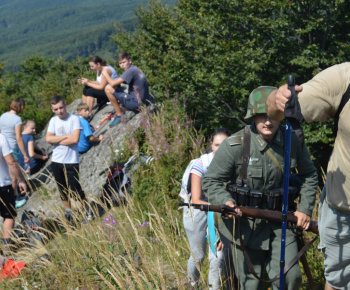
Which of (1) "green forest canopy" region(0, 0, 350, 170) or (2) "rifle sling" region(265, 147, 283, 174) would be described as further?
(1) "green forest canopy" region(0, 0, 350, 170)

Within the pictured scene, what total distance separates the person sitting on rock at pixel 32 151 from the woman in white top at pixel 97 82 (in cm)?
153

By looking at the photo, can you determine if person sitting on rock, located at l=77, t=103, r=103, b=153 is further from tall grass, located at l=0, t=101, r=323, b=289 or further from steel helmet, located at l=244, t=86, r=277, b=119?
steel helmet, located at l=244, t=86, r=277, b=119

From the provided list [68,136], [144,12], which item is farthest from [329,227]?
[144,12]

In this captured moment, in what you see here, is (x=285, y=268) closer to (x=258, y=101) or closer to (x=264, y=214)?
(x=264, y=214)

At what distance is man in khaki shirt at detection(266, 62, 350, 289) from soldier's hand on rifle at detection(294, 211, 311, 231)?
49cm

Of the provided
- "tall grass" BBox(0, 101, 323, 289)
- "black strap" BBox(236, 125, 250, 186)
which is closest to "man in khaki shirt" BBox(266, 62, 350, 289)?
"black strap" BBox(236, 125, 250, 186)

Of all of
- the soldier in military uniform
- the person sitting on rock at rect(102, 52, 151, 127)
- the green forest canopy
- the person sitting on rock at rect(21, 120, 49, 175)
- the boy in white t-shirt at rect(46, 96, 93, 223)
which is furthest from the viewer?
the green forest canopy

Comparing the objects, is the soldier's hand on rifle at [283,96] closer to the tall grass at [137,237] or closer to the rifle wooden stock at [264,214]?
the rifle wooden stock at [264,214]

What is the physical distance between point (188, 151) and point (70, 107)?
598cm

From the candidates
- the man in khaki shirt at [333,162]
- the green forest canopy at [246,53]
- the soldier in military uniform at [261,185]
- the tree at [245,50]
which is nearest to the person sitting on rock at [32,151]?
the green forest canopy at [246,53]

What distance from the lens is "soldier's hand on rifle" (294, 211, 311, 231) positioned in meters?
2.88

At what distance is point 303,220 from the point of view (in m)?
2.88

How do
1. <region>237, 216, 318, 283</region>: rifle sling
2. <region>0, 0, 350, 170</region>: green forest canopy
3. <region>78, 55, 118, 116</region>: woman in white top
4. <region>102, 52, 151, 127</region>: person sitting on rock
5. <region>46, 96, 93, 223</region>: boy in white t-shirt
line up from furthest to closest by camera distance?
<region>0, 0, 350, 170</region>: green forest canopy
<region>78, 55, 118, 116</region>: woman in white top
<region>102, 52, 151, 127</region>: person sitting on rock
<region>46, 96, 93, 223</region>: boy in white t-shirt
<region>237, 216, 318, 283</region>: rifle sling

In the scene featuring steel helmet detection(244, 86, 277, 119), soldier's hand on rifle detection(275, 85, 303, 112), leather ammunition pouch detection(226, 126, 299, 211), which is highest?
soldier's hand on rifle detection(275, 85, 303, 112)
